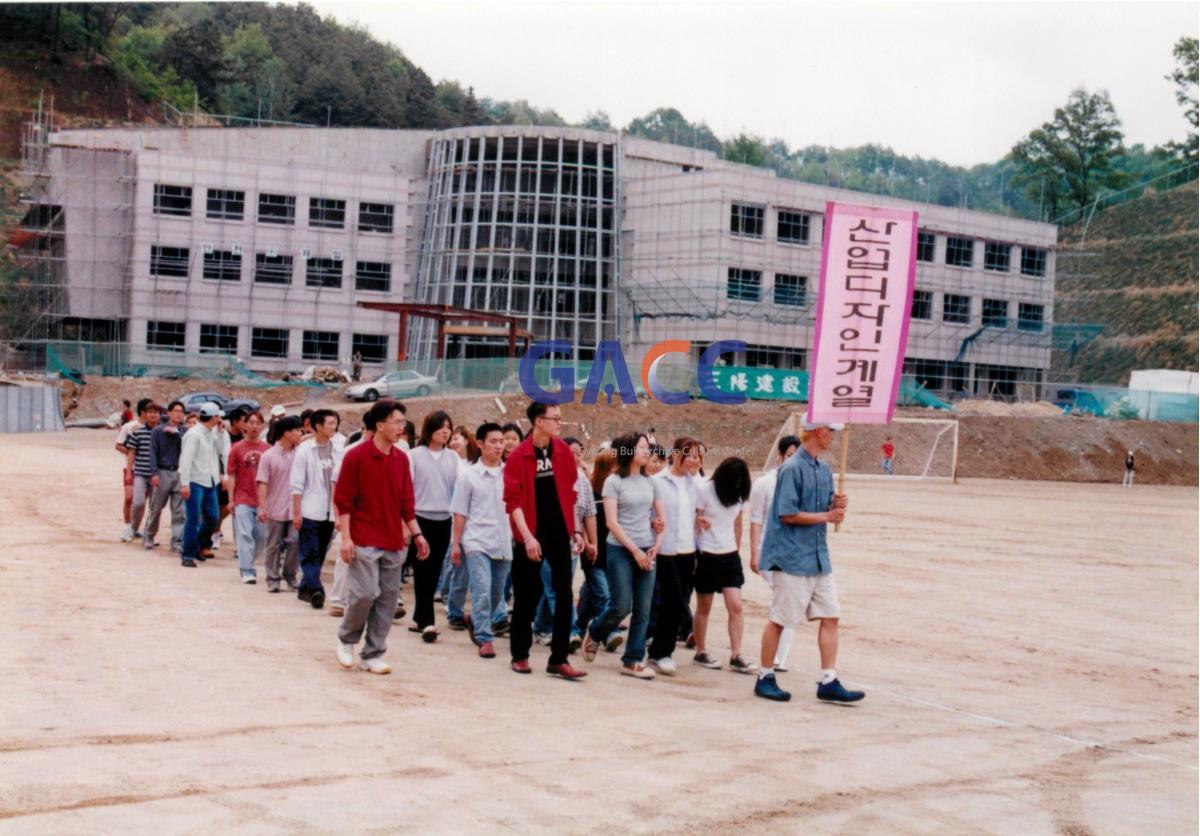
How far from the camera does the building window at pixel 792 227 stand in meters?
67.4

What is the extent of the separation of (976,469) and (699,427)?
11.5m

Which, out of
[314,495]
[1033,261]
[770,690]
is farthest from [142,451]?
[1033,261]

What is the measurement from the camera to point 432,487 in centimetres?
1177

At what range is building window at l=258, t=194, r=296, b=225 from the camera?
6619cm

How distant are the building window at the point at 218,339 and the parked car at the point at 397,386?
15331 millimetres

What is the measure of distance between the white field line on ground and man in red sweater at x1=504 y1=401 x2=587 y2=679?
8.20 ft

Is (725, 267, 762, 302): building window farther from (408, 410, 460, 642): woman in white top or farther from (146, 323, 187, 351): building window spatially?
(408, 410, 460, 642): woman in white top

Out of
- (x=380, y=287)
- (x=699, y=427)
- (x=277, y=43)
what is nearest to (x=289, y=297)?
(x=380, y=287)

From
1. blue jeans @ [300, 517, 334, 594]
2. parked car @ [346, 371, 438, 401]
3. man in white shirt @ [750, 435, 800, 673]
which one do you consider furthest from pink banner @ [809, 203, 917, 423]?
parked car @ [346, 371, 438, 401]

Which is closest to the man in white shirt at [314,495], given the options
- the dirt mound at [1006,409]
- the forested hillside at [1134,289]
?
the dirt mound at [1006,409]

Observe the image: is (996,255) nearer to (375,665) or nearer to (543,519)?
(543,519)

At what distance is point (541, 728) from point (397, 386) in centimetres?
4411

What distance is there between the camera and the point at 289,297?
66312mm

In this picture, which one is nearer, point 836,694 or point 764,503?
point 836,694
